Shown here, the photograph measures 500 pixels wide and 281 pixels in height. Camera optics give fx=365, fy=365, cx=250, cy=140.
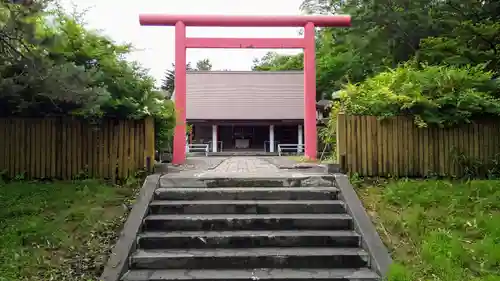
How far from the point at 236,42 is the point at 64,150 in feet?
17.6

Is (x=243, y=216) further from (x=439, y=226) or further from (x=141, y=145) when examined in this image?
(x=439, y=226)

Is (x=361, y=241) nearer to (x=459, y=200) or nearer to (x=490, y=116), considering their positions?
(x=459, y=200)

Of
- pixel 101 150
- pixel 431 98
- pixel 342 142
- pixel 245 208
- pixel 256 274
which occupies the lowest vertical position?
pixel 256 274

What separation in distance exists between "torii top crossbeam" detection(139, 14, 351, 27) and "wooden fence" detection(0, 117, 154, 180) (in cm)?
406

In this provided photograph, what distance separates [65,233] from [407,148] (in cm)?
485

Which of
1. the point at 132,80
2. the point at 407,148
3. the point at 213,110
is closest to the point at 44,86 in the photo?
the point at 132,80

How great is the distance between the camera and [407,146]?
5664 millimetres

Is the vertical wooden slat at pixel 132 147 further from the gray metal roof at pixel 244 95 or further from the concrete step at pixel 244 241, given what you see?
the gray metal roof at pixel 244 95

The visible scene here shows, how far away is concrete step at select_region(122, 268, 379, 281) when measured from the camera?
11.7 feet

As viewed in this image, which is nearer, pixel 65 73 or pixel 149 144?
pixel 65 73

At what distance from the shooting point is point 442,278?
336 cm

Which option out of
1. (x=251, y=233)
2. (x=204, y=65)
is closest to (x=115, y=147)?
(x=251, y=233)

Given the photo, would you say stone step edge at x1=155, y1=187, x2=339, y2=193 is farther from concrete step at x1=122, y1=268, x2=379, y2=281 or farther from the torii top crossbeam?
the torii top crossbeam

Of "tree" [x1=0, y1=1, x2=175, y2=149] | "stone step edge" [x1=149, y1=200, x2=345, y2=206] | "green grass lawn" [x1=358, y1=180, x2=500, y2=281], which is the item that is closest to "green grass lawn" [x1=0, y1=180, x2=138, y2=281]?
"stone step edge" [x1=149, y1=200, x2=345, y2=206]
